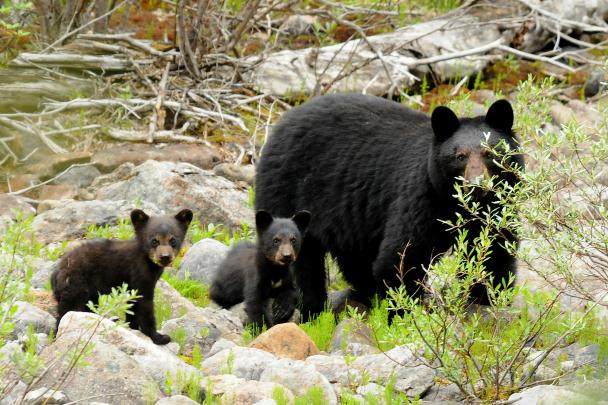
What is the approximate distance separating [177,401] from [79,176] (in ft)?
17.3

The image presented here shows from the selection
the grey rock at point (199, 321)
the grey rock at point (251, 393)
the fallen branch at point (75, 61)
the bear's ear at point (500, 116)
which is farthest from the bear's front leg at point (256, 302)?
the fallen branch at point (75, 61)

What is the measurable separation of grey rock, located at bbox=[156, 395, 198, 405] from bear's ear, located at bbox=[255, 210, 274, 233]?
2.41 m

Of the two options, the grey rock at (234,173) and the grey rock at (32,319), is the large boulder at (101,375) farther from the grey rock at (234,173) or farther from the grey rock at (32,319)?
the grey rock at (234,173)

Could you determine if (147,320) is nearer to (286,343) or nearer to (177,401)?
(286,343)

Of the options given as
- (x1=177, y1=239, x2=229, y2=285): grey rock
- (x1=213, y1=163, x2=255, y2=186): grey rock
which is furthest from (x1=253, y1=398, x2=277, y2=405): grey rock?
(x1=213, y1=163, x2=255, y2=186): grey rock

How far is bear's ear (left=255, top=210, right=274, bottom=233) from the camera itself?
7285mm

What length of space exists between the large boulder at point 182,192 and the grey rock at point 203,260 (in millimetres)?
892

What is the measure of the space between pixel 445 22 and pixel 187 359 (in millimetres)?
7782

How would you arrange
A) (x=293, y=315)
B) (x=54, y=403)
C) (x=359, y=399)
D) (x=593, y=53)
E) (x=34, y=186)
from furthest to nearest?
(x=593, y=53)
(x=34, y=186)
(x=293, y=315)
(x=359, y=399)
(x=54, y=403)

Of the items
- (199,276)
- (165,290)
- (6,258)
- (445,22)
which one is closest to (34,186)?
(199,276)

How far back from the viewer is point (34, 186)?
374 inches

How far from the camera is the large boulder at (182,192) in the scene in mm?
9203

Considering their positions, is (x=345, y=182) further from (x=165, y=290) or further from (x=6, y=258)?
(x=6, y=258)

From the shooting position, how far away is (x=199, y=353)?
6227mm
